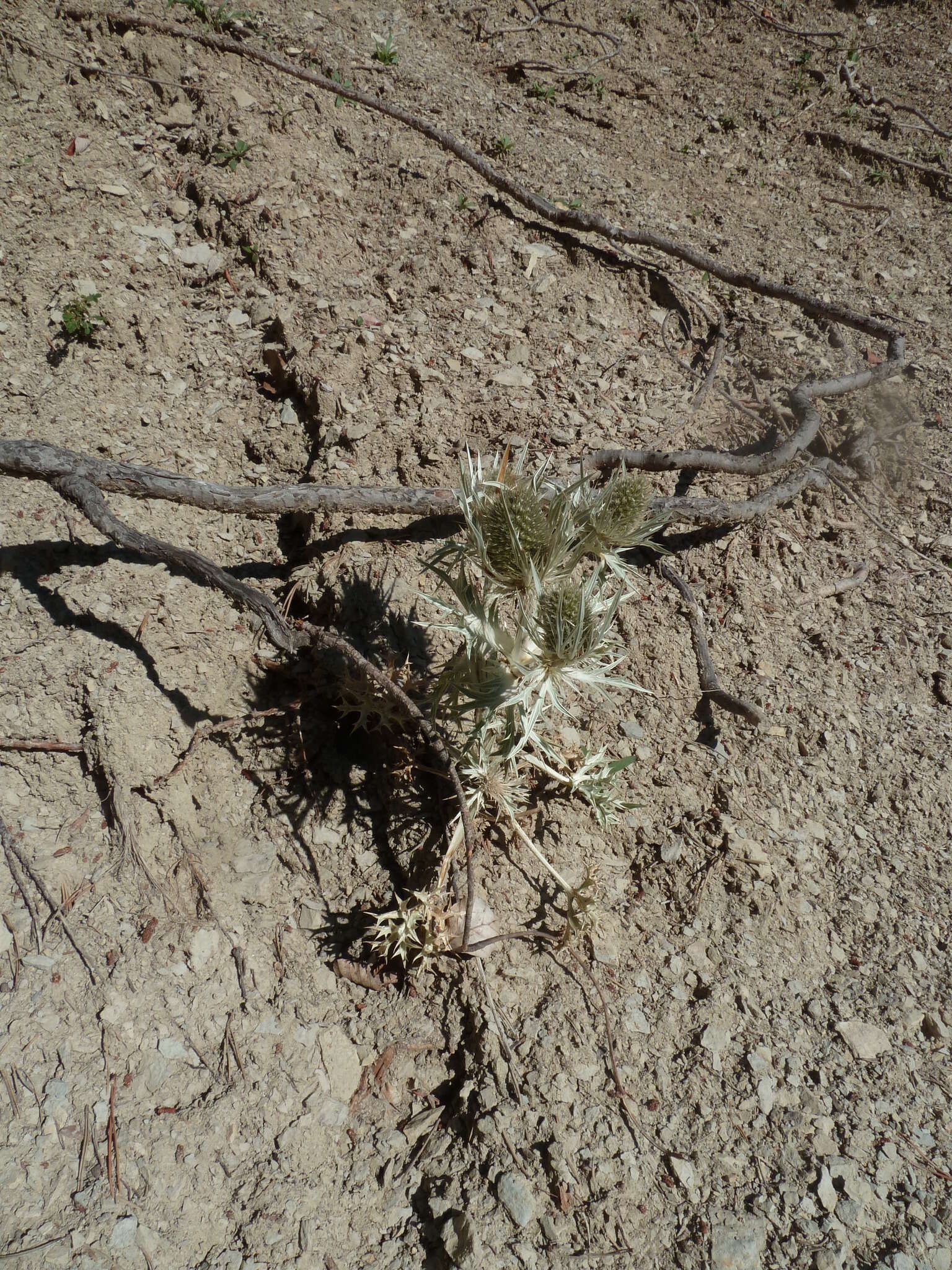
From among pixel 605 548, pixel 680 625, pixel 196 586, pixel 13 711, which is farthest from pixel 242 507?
pixel 680 625

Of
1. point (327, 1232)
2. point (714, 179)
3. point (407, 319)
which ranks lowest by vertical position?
point (327, 1232)

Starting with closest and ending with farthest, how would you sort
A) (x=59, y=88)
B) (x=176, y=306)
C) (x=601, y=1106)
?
(x=601, y=1106) < (x=176, y=306) < (x=59, y=88)

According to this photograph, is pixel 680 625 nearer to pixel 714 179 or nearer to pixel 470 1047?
pixel 470 1047

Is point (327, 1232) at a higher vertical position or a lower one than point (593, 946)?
lower

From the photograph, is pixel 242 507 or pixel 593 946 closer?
pixel 593 946

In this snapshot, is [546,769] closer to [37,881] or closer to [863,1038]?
[863,1038]
